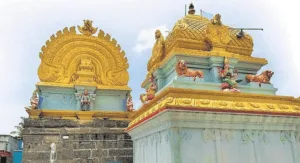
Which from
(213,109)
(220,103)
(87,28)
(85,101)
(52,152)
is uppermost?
(87,28)

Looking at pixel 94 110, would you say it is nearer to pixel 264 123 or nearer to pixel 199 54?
pixel 199 54

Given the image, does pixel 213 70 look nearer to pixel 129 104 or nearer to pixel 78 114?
Result: pixel 129 104

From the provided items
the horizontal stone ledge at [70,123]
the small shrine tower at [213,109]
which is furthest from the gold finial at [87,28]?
the small shrine tower at [213,109]

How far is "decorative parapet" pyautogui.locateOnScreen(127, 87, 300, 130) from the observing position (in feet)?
23.6

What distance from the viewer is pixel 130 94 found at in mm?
15250

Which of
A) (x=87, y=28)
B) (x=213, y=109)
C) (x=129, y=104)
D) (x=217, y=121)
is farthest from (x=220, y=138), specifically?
(x=87, y=28)

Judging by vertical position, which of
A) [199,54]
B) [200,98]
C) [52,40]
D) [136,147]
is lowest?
[136,147]

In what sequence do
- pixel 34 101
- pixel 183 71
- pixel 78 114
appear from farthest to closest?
pixel 78 114 → pixel 34 101 → pixel 183 71

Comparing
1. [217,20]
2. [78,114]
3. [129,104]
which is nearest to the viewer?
[217,20]

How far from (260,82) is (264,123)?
2.18 metres

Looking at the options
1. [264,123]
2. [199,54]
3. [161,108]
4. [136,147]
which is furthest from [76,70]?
[264,123]

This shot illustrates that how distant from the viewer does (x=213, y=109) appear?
24.0 ft

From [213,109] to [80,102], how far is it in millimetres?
8729

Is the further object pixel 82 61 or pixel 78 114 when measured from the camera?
pixel 82 61
